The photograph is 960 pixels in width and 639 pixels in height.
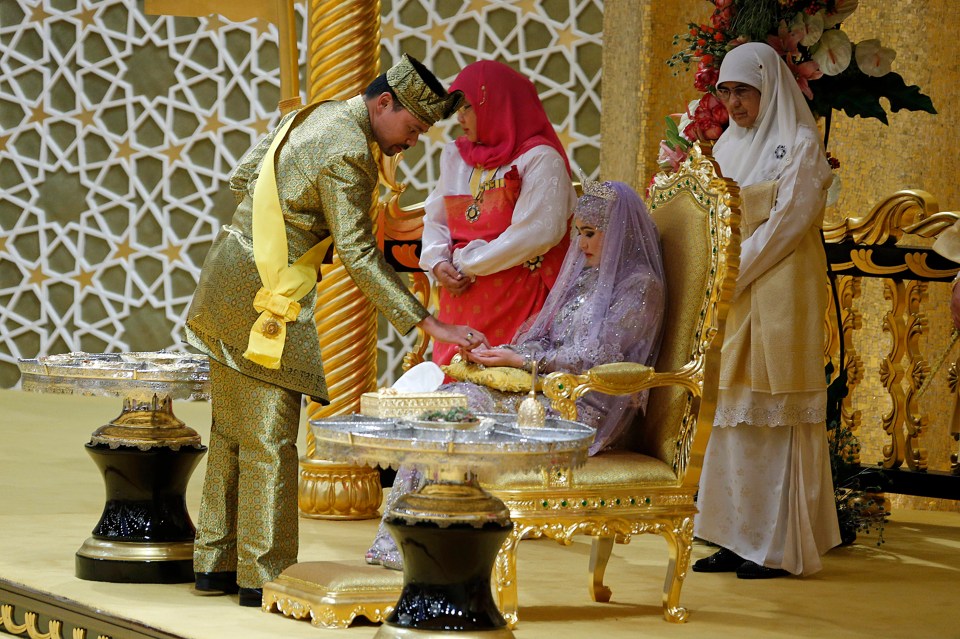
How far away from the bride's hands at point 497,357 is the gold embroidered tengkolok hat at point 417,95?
2.72 feet

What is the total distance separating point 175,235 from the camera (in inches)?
372

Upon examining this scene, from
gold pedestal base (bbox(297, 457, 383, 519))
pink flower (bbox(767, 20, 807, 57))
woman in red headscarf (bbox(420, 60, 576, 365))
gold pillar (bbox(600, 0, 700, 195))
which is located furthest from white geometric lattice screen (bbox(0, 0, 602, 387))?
pink flower (bbox(767, 20, 807, 57))

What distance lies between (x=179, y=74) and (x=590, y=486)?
676cm

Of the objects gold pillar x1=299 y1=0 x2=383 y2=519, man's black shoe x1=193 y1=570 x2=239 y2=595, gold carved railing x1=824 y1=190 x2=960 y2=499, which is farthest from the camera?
gold carved railing x1=824 y1=190 x2=960 y2=499

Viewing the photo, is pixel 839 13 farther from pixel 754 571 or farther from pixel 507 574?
pixel 507 574

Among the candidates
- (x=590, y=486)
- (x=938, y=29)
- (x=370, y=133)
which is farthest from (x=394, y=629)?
(x=938, y=29)

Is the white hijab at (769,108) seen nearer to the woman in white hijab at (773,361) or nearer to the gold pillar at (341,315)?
the woman in white hijab at (773,361)

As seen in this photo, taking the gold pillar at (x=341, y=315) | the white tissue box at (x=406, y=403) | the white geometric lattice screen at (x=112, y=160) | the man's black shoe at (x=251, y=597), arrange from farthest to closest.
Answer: the white geometric lattice screen at (x=112, y=160)
the gold pillar at (x=341, y=315)
the man's black shoe at (x=251, y=597)
the white tissue box at (x=406, y=403)

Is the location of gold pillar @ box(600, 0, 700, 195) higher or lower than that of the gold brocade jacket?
higher

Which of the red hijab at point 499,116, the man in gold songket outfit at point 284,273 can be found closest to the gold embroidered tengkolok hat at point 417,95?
the man in gold songket outfit at point 284,273

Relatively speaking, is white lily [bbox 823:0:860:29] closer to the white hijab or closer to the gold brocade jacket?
the white hijab

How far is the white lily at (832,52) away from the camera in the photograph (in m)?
4.71

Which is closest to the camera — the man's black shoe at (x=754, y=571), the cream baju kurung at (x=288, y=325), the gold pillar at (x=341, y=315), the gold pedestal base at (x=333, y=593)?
the gold pedestal base at (x=333, y=593)

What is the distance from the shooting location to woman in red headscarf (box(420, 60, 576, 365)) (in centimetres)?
469
